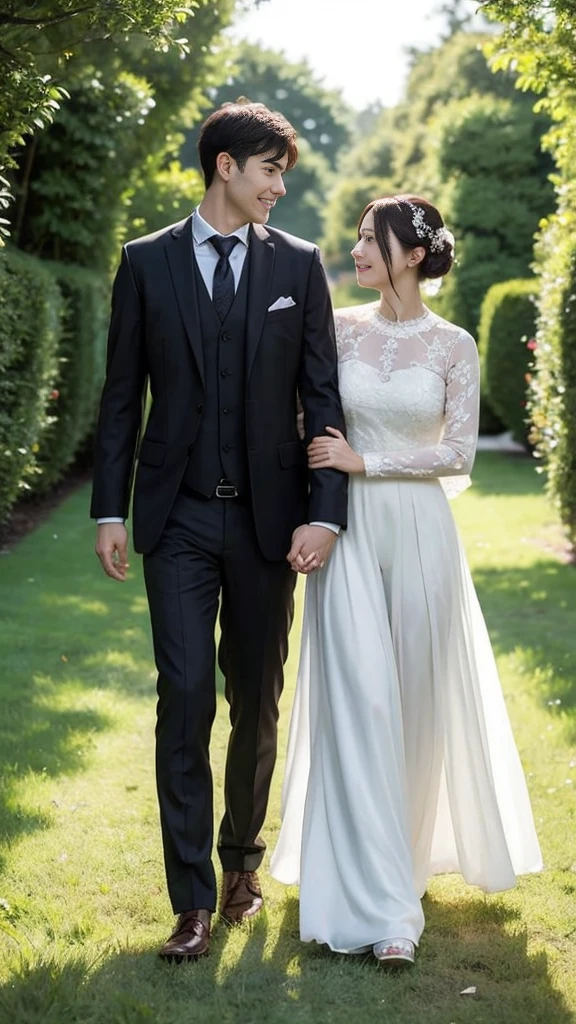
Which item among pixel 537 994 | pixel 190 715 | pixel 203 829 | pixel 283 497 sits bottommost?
pixel 537 994

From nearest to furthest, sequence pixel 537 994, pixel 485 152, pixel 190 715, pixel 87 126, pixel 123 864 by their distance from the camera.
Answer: pixel 537 994, pixel 190 715, pixel 123 864, pixel 87 126, pixel 485 152

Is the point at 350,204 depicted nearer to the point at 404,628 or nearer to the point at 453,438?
the point at 453,438

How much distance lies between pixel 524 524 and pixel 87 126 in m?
6.29

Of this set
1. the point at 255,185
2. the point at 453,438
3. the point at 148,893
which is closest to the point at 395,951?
the point at 148,893

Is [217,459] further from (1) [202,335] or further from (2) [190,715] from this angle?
(2) [190,715]

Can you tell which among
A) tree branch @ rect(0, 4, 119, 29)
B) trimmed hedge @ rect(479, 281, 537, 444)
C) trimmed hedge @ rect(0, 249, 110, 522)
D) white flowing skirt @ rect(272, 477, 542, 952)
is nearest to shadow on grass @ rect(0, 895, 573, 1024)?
white flowing skirt @ rect(272, 477, 542, 952)

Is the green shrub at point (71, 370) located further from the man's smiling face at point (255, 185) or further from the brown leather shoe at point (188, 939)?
the brown leather shoe at point (188, 939)

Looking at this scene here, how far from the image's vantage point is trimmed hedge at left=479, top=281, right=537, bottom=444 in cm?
1895

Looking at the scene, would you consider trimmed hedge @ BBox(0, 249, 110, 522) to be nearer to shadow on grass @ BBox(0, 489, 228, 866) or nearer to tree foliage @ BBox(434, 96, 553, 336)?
shadow on grass @ BBox(0, 489, 228, 866)

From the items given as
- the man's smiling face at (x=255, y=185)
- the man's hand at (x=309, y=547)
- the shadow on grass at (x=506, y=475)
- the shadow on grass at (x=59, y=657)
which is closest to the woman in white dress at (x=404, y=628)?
the man's hand at (x=309, y=547)

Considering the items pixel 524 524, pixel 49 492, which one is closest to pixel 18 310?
pixel 49 492

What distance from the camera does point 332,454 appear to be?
13.1ft

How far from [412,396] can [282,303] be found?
503 mm

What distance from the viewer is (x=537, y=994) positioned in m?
3.58
